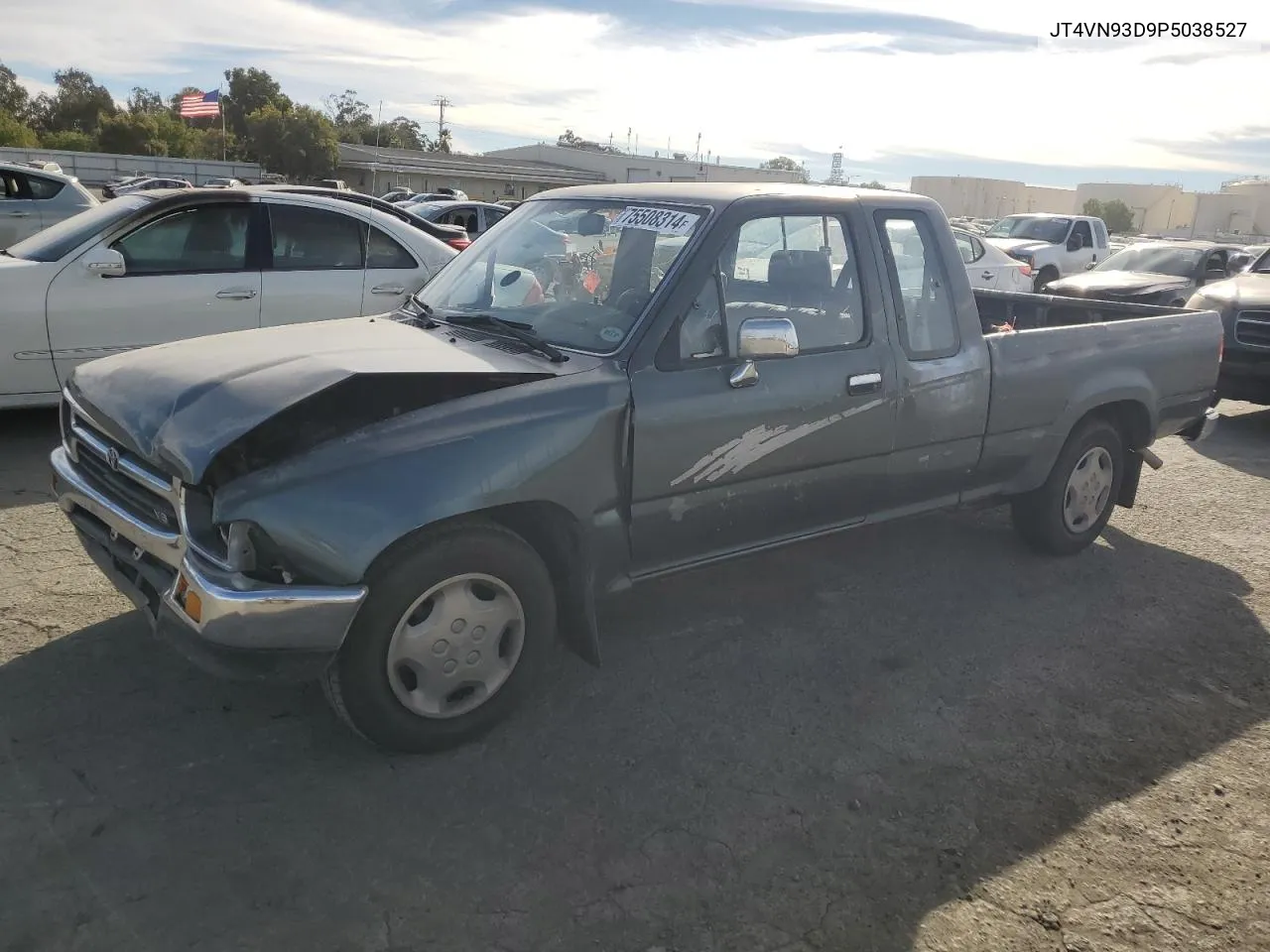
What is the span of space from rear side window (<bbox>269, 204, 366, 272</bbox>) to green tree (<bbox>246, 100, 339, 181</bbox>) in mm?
64066

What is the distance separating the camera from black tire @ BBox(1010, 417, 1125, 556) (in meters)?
5.35

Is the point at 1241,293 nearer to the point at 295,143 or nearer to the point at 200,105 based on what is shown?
the point at 200,105

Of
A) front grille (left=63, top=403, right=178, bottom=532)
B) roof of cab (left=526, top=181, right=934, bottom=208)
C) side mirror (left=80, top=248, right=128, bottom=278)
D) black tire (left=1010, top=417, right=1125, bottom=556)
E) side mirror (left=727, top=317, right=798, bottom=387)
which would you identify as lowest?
black tire (left=1010, top=417, right=1125, bottom=556)

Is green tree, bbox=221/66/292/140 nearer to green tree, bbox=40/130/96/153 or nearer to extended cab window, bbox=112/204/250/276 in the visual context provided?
green tree, bbox=40/130/96/153

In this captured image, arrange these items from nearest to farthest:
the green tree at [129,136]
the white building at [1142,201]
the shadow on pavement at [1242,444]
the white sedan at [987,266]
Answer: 1. the shadow on pavement at [1242,444]
2. the white sedan at [987,266]
3. the green tree at [129,136]
4. the white building at [1142,201]

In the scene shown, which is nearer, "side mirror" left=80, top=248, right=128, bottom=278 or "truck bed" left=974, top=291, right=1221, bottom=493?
"truck bed" left=974, top=291, right=1221, bottom=493

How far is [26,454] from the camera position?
635cm

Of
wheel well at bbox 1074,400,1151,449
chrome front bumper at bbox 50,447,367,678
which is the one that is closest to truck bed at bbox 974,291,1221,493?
wheel well at bbox 1074,400,1151,449

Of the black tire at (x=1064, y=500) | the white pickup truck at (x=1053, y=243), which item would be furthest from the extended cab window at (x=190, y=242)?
the white pickup truck at (x=1053, y=243)

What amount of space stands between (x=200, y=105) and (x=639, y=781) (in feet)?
135

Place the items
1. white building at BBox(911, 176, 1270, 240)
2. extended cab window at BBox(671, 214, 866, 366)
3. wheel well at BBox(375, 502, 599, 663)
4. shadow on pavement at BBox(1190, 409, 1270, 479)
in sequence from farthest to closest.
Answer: white building at BBox(911, 176, 1270, 240) < shadow on pavement at BBox(1190, 409, 1270, 479) < extended cab window at BBox(671, 214, 866, 366) < wheel well at BBox(375, 502, 599, 663)

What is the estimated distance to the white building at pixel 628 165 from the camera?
67500mm

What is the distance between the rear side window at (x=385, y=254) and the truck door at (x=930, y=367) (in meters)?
4.22

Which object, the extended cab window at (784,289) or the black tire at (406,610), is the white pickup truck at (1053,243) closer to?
the extended cab window at (784,289)
